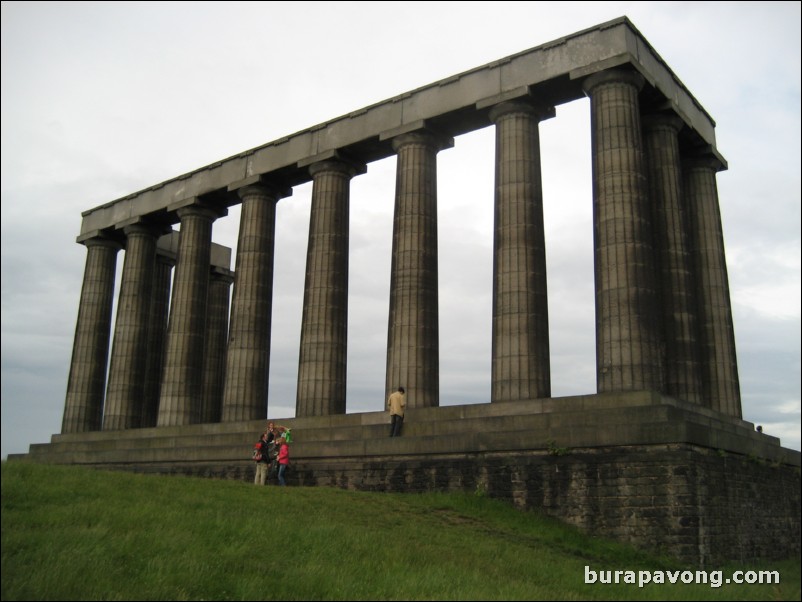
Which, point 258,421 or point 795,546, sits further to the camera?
point 258,421

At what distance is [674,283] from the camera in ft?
118

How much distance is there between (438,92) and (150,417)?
3039cm

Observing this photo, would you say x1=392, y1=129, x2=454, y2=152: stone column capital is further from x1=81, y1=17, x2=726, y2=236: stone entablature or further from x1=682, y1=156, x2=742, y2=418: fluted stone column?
x1=682, y1=156, x2=742, y2=418: fluted stone column

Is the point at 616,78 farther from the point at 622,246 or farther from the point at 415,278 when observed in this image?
the point at 415,278

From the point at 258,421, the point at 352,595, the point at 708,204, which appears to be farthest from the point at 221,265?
the point at 352,595

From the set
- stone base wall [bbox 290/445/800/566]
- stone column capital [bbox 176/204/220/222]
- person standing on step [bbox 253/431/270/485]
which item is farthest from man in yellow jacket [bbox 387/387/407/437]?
stone column capital [bbox 176/204/220/222]

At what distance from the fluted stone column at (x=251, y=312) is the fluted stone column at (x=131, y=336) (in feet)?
30.6

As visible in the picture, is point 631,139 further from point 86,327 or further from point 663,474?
point 86,327

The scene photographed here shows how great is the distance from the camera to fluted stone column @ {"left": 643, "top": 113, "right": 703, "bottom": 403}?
35.4 metres

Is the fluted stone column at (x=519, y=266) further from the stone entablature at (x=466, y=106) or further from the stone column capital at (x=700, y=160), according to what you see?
the stone column capital at (x=700, y=160)

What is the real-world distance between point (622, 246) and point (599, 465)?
31.3 ft

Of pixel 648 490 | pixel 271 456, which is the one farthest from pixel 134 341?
pixel 648 490

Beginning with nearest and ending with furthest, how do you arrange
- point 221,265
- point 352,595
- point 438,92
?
point 352,595 < point 438,92 < point 221,265

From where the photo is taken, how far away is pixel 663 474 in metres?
24.8
